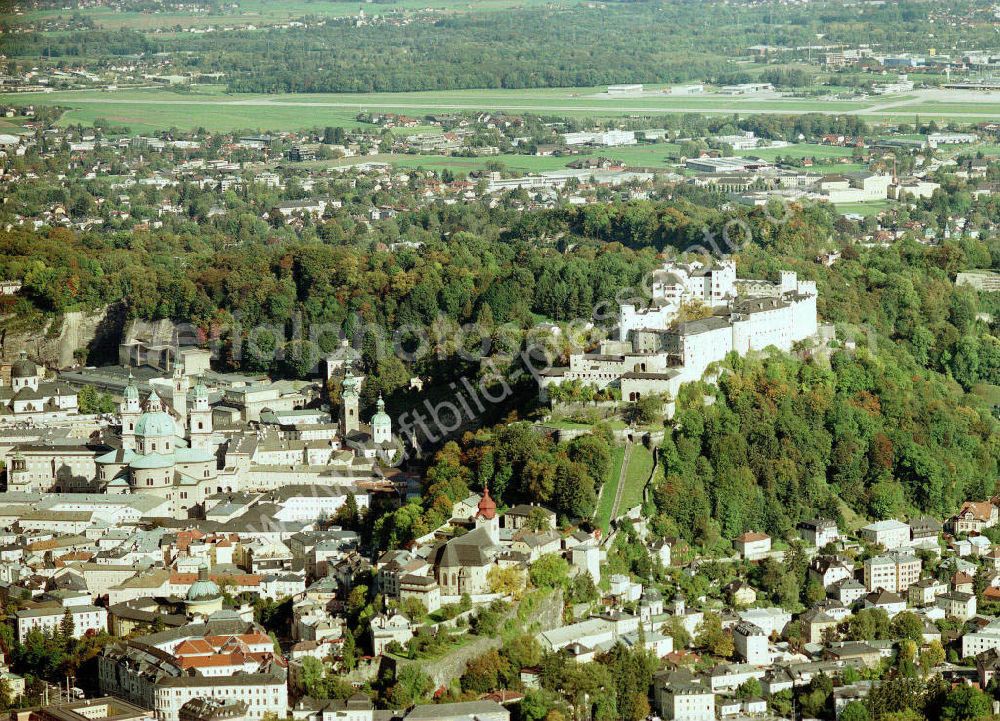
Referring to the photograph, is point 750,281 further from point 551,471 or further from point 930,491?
point 551,471

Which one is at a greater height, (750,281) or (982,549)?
(750,281)

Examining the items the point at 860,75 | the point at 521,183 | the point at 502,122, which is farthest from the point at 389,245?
the point at 860,75

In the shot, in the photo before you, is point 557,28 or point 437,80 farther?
point 557,28

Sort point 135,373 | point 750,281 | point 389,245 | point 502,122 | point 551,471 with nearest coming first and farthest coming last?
point 551,471
point 750,281
point 135,373
point 389,245
point 502,122

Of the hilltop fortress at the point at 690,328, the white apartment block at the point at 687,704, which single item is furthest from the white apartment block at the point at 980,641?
the hilltop fortress at the point at 690,328

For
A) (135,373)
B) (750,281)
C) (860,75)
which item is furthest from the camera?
(860,75)

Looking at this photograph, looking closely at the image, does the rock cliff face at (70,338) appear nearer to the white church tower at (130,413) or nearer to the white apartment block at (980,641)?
the white church tower at (130,413)
